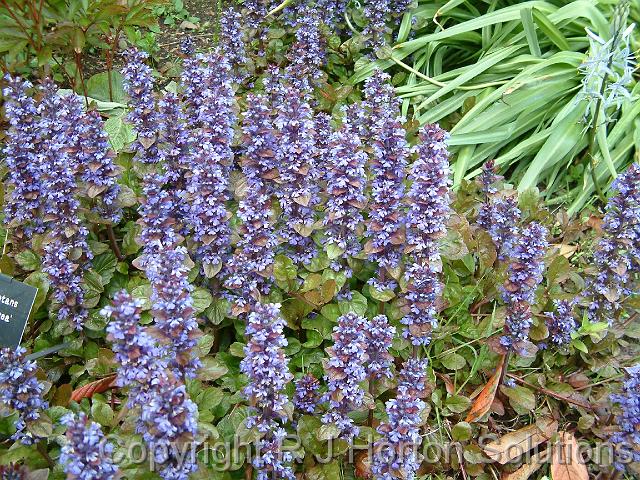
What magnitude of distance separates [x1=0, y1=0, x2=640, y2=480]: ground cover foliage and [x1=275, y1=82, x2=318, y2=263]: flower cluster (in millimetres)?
14

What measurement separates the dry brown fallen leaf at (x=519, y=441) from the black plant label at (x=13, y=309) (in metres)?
2.26

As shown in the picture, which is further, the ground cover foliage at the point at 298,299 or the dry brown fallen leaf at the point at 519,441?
the dry brown fallen leaf at the point at 519,441

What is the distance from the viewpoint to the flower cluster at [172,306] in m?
2.50

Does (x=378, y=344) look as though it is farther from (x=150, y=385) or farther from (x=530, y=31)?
(x=530, y=31)

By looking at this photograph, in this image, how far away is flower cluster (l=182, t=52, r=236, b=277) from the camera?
3.07 m

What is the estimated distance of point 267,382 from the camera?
253cm

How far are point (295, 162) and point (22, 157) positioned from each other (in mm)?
1364

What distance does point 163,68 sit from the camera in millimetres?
5215

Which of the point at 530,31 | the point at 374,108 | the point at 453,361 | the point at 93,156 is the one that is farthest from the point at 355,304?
the point at 530,31

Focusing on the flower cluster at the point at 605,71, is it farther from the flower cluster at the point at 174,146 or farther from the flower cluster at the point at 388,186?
the flower cluster at the point at 174,146

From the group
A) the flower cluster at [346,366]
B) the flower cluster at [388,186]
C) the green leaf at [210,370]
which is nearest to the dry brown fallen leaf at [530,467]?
the flower cluster at [346,366]

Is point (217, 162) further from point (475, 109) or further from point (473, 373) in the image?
point (475, 109)

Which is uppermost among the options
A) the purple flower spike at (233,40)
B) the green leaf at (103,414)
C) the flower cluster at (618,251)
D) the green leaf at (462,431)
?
the purple flower spike at (233,40)

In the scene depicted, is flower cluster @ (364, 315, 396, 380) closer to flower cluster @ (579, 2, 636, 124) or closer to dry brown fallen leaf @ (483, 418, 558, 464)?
dry brown fallen leaf @ (483, 418, 558, 464)
